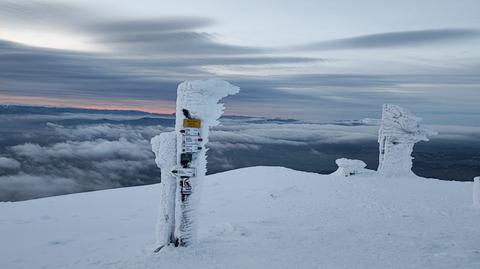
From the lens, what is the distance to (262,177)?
65.1 ft

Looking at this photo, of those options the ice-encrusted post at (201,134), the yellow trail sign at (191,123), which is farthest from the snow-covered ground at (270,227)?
the yellow trail sign at (191,123)

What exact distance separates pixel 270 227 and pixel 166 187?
133 inches

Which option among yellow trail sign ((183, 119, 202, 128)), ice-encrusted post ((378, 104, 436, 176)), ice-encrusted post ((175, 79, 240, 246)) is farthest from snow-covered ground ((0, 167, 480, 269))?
yellow trail sign ((183, 119, 202, 128))

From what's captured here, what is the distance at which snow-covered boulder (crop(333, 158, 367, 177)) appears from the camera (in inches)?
798

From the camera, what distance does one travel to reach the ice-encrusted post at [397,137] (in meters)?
21.0

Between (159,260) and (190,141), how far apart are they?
2.74 meters

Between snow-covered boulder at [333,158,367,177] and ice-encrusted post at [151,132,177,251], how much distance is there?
1209cm

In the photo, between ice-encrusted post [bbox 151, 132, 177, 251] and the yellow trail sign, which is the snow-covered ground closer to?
ice-encrusted post [bbox 151, 132, 177, 251]

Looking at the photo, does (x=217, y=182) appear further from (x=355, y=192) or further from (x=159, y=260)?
(x=159, y=260)

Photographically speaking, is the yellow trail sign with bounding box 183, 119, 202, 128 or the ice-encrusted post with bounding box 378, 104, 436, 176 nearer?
the yellow trail sign with bounding box 183, 119, 202, 128

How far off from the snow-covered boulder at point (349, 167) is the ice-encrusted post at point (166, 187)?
476 inches

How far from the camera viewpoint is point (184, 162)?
386 inches

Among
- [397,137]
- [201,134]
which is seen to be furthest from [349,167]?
[201,134]

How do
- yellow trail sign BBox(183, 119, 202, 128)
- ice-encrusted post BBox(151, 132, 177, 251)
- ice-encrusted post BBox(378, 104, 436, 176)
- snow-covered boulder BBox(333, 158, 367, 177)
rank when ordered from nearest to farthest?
yellow trail sign BBox(183, 119, 202, 128) < ice-encrusted post BBox(151, 132, 177, 251) < snow-covered boulder BBox(333, 158, 367, 177) < ice-encrusted post BBox(378, 104, 436, 176)
